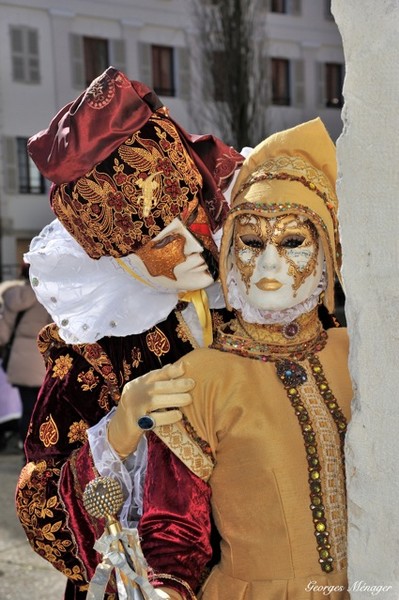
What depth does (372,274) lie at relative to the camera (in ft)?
3.57

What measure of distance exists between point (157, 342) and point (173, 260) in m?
0.20

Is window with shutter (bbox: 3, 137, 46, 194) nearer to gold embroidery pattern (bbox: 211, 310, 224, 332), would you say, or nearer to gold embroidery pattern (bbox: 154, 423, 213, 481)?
gold embroidery pattern (bbox: 211, 310, 224, 332)

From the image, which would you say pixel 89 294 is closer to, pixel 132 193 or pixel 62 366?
pixel 62 366

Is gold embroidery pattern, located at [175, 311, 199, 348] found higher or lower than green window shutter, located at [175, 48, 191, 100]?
higher

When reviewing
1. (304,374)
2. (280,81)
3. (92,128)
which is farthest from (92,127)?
(280,81)

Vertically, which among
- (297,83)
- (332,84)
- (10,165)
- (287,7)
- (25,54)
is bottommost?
(10,165)

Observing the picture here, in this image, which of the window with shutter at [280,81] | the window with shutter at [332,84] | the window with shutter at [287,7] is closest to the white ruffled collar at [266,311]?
the window with shutter at [280,81]

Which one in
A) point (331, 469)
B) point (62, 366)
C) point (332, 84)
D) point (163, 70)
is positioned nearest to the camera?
point (331, 469)

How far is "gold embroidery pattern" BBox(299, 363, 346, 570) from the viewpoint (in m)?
1.39

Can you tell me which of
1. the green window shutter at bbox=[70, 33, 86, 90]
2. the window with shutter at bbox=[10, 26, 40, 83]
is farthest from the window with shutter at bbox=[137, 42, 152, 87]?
the window with shutter at bbox=[10, 26, 40, 83]

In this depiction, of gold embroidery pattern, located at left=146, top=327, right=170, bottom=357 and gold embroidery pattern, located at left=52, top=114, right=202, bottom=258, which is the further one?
gold embroidery pattern, located at left=146, top=327, right=170, bottom=357

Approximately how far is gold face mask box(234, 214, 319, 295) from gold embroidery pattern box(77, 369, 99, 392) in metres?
0.45

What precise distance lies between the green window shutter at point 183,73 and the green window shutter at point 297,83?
249 centimetres

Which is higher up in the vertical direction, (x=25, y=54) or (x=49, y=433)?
(x=49, y=433)
